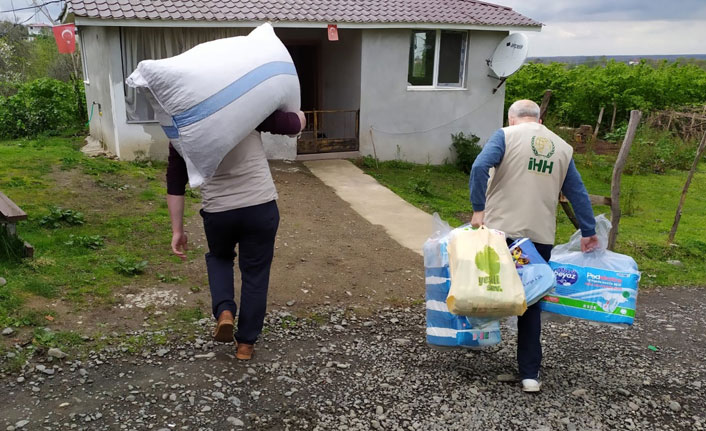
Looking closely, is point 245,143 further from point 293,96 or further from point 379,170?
point 379,170

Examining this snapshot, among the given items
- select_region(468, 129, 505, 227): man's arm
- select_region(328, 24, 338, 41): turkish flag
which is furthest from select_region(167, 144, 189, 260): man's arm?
select_region(328, 24, 338, 41): turkish flag

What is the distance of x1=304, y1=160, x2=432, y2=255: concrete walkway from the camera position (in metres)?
7.34

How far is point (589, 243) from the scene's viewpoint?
365 centimetres

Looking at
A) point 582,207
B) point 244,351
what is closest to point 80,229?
point 244,351

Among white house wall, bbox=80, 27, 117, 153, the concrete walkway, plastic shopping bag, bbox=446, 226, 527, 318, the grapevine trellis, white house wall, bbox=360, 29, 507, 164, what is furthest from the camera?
the grapevine trellis

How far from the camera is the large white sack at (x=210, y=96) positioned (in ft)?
9.87

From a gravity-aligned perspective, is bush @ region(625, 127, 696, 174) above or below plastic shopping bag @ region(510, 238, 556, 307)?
below

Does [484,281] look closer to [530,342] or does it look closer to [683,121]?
[530,342]

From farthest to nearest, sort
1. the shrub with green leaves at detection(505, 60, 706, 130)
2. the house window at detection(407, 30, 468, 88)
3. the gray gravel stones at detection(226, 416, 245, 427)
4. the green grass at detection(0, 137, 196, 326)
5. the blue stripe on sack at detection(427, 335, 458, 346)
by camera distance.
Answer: the shrub with green leaves at detection(505, 60, 706, 130) < the house window at detection(407, 30, 468, 88) < the green grass at detection(0, 137, 196, 326) < the blue stripe on sack at detection(427, 335, 458, 346) < the gray gravel stones at detection(226, 416, 245, 427)

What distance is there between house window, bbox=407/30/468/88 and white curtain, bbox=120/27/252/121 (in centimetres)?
405

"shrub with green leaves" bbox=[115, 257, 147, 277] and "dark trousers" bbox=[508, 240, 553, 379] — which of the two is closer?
"dark trousers" bbox=[508, 240, 553, 379]

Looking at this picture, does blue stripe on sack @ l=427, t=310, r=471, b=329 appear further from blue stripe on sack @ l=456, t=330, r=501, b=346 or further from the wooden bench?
the wooden bench

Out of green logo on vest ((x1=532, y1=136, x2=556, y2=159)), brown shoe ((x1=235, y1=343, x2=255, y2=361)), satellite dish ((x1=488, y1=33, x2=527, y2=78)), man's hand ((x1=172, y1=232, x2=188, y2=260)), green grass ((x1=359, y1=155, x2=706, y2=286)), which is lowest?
green grass ((x1=359, y1=155, x2=706, y2=286))

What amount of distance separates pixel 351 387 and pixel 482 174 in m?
1.51
